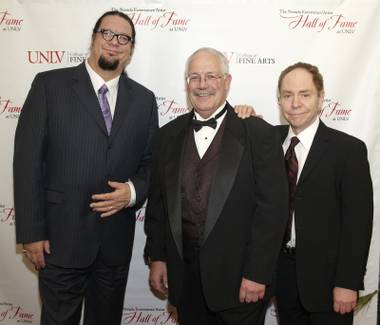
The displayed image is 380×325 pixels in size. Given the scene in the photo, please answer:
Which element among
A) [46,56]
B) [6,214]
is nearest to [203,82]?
[46,56]

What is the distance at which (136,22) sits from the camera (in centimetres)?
246

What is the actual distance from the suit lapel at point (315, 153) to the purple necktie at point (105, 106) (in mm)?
980

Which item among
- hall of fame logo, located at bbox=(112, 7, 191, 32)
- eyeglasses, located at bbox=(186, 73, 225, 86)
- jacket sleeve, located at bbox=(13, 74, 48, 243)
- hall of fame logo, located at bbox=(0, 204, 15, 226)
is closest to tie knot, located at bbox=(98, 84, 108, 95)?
jacket sleeve, located at bbox=(13, 74, 48, 243)

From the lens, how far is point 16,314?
8.90ft

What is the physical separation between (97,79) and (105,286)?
112 centimetres

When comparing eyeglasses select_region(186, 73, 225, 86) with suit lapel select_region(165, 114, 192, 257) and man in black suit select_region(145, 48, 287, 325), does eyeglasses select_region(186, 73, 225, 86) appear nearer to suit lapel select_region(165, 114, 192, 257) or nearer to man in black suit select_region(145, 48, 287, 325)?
man in black suit select_region(145, 48, 287, 325)

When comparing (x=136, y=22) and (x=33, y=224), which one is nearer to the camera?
(x=33, y=224)

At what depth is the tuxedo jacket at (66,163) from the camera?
1.83 meters

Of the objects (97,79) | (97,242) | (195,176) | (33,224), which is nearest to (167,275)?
(97,242)

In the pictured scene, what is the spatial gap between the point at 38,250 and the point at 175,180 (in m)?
0.77

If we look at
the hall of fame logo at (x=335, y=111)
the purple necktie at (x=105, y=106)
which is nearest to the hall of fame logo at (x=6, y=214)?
the purple necktie at (x=105, y=106)

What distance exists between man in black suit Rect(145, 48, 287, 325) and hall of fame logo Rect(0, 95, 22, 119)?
1.28 m

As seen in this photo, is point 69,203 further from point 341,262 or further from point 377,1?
point 377,1

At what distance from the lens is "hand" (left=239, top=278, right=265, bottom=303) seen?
1662 millimetres
